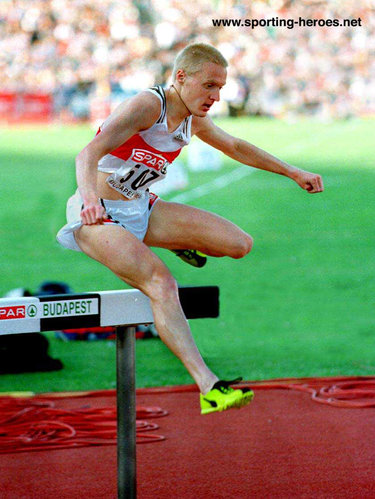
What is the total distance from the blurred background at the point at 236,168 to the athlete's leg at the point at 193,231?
2.01m

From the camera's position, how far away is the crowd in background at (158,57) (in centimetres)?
2656

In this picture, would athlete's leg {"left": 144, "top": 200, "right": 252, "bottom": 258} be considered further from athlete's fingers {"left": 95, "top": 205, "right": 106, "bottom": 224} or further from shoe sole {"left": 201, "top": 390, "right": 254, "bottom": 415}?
shoe sole {"left": 201, "top": 390, "right": 254, "bottom": 415}

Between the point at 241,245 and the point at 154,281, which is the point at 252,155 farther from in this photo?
the point at 154,281

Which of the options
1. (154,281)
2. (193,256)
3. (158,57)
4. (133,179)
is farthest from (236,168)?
(154,281)

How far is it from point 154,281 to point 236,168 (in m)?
14.3

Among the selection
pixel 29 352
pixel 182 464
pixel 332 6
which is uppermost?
pixel 332 6

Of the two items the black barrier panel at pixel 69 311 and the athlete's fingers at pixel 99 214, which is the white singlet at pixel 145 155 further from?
the black barrier panel at pixel 69 311

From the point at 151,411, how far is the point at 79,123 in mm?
21565

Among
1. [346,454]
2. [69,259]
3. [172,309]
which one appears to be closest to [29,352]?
[346,454]

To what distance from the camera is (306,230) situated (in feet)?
38.4

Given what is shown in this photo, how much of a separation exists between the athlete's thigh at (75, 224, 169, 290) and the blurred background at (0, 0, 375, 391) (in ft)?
7.91

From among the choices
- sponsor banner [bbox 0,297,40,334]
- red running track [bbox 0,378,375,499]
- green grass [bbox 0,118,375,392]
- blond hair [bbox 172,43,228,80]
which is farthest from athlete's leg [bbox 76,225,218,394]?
green grass [bbox 0,118,375,392]

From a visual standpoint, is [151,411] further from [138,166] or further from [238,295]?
[238,295]

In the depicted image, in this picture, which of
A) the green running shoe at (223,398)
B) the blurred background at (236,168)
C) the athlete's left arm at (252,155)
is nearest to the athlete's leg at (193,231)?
the athlete's left arm at (252,155)
